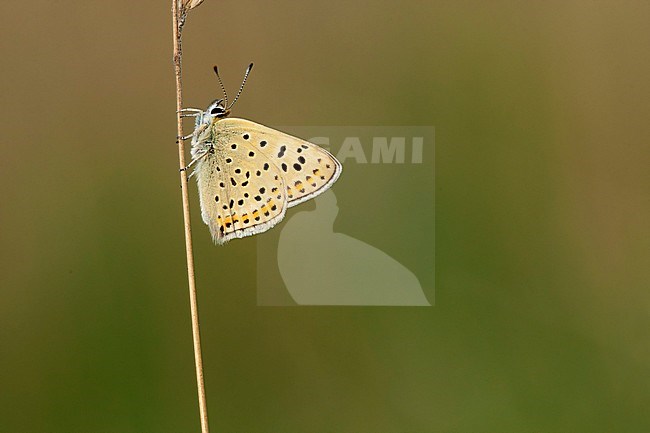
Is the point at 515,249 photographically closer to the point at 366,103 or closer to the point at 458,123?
the point at 458,123

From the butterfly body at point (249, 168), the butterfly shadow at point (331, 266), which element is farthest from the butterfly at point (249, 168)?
the butterfly shadow at point (331, 266)

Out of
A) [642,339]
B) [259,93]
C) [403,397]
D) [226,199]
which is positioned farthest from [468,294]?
[226,199]

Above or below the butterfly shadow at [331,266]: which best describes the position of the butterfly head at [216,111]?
above

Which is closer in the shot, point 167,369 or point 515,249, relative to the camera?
point 167,369

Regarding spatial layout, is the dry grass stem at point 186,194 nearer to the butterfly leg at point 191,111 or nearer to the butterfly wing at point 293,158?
the butterfly leg at point 191,111

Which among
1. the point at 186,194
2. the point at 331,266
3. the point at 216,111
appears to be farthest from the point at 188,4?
the point at 331,266

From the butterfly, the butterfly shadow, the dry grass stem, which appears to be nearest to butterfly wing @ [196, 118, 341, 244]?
the butterfly

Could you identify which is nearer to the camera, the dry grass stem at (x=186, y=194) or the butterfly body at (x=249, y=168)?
the dry grass stem at (x=186, y=194)

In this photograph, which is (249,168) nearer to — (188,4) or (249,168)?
(249,168)
